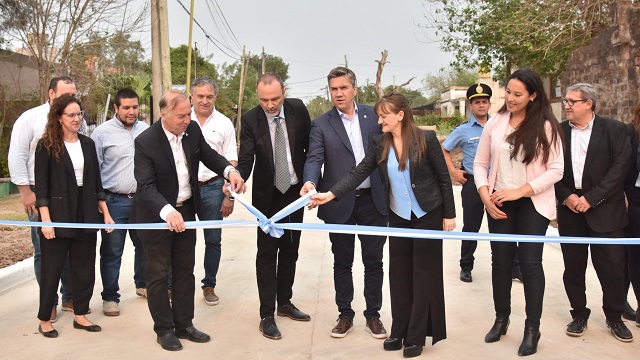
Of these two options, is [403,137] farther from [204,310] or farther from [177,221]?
[204,310]

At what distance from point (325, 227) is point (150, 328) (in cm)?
190

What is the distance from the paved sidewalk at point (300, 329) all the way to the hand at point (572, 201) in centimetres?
98

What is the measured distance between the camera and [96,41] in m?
16.8

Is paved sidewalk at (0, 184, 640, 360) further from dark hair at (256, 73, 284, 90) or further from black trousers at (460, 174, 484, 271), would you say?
dark hair at (256, 73, 284, 90)

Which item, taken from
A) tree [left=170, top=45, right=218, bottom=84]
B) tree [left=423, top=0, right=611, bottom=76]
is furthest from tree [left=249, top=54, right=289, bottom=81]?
tree [left=423, top=0, right=611, bottom=76]

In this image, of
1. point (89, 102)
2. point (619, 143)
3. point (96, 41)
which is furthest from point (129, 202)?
point (89, 102)

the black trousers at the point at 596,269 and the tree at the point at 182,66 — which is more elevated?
the tree at the point at 182,66

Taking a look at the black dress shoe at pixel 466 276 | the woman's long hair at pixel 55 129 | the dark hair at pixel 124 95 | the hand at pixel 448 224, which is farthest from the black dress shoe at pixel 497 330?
the dark hair at pixel 124 95

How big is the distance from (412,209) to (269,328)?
151cm

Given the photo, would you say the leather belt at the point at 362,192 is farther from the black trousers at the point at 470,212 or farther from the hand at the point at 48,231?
the hand at the point at 48,231

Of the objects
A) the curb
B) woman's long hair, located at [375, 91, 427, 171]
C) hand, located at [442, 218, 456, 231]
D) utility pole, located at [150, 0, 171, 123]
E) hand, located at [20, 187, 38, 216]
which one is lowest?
the curb

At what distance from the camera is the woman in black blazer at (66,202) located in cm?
542

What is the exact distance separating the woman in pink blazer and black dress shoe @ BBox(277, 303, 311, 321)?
70.6 inches

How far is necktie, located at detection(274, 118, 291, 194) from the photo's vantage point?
5602 mm
